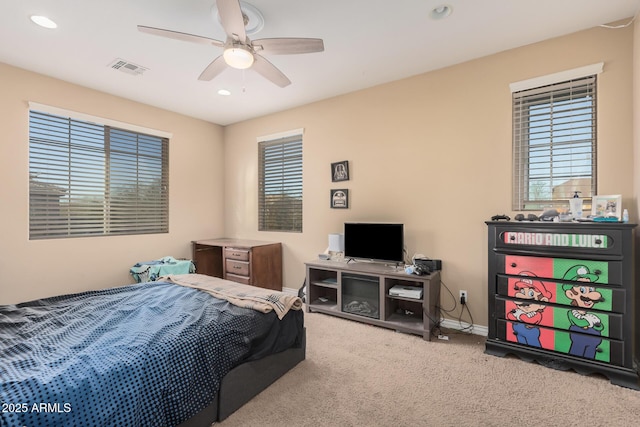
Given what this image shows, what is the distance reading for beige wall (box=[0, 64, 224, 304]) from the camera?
3.10m

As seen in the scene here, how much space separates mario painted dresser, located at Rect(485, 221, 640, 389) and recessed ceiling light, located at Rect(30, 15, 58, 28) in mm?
4021

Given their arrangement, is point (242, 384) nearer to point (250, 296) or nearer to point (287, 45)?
point (250, 296)

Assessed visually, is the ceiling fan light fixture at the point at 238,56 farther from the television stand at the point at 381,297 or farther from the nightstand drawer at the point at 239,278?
the nightstand drawer at the point at 239,278

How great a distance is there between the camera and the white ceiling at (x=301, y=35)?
2.23 metres

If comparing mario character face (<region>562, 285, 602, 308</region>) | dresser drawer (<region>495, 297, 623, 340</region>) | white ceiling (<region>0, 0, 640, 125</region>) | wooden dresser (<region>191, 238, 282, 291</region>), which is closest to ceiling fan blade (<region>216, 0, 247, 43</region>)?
white ceiling (<region>0, 0, 640, 125</region>)

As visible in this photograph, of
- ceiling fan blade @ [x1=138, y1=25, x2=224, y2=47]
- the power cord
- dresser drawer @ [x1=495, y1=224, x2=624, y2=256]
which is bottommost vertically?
the power cord

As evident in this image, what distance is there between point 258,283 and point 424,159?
2680 millimetres

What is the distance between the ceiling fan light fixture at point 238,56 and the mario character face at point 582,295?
2.97 metres

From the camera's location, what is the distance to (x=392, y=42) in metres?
2.69

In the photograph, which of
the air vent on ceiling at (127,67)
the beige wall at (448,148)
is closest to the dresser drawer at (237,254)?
the beige wall at (448,148)

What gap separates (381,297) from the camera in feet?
10.3

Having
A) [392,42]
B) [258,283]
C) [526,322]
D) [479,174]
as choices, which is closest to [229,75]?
[392,42]

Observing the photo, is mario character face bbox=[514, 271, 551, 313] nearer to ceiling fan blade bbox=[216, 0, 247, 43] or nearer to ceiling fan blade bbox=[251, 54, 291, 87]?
ceiling fan blade bbox=[251, 54, 291, 87]

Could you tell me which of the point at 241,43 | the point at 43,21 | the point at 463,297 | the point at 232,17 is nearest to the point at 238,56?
the point at 241,43
